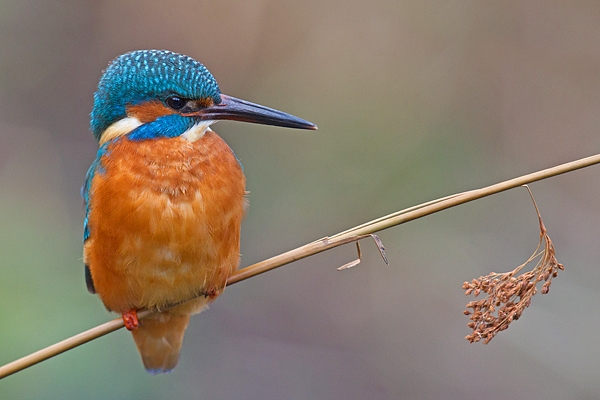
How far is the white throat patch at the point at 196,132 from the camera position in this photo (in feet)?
8.13

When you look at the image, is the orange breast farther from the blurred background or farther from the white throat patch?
the blurred background

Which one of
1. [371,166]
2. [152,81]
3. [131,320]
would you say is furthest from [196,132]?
[371,166]

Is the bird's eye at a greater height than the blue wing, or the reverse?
the bird's eye

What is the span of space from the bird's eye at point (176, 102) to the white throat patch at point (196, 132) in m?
0.09

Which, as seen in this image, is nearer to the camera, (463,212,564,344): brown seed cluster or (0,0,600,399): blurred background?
(463,212,564,344): brown seed cluster

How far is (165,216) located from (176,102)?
43 cm

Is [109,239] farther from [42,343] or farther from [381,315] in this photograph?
[381,315]

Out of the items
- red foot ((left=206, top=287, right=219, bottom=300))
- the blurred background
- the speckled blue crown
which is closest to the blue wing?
the speckled blue crown

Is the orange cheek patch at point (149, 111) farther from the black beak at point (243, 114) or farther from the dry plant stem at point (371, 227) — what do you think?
the dry plant stem at point (371, 227)

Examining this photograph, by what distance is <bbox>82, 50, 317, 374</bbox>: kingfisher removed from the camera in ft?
7.84

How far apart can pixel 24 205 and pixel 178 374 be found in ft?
4.46

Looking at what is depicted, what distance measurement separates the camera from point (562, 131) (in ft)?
14.5

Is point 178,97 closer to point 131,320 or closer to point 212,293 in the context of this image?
point 212,293

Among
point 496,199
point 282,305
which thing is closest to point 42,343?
point 282,305
